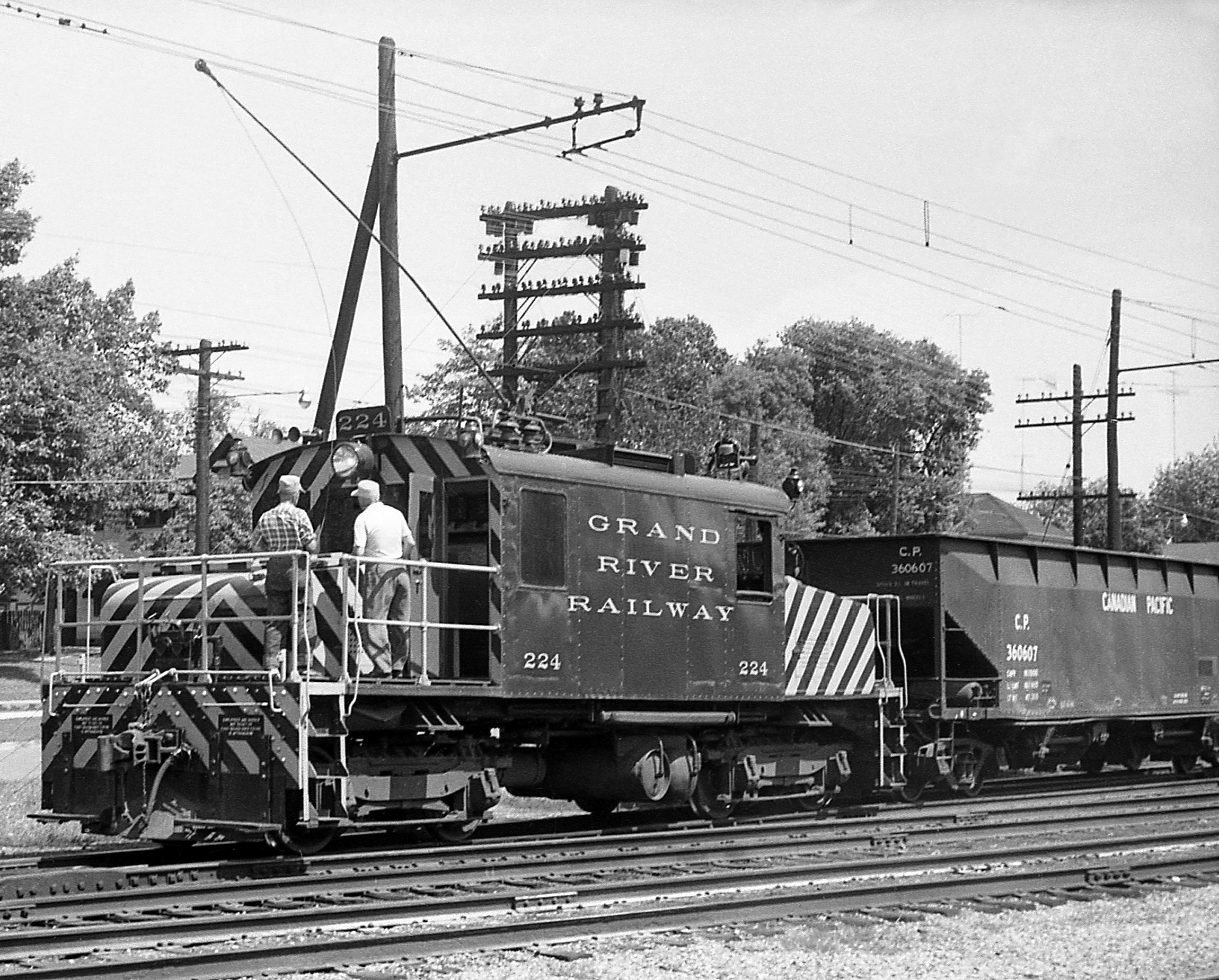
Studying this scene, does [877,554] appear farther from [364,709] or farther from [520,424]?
[364,709]

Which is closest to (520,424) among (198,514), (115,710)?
(115,710)

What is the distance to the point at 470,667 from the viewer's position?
14.4m

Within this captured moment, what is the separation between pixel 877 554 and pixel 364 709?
9.08 meters

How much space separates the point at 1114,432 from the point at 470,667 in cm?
2819

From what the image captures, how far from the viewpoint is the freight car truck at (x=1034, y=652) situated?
19703 millimetres

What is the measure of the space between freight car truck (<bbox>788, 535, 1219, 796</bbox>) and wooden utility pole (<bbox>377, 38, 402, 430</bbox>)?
602 centimetres

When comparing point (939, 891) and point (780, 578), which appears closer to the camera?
point (939, 891)

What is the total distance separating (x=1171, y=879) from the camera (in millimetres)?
12281

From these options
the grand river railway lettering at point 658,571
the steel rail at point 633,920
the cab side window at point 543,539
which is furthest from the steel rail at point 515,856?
the cab side window at point 543,539

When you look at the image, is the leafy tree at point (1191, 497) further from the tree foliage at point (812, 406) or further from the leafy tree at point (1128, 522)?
the tree foliage at point (812, 406)

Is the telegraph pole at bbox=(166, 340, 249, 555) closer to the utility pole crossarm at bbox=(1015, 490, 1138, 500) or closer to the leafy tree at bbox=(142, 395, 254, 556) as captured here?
the leafy tree at bbox=(142, 395, 254, 556)

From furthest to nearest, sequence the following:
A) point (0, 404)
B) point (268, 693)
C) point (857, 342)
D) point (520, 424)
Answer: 1. point (857, 342)
2. point (0, 404)
3. point (520, 424)
4. point (268, 693)

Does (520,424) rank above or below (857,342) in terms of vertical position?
below

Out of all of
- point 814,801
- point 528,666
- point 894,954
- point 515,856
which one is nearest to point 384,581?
point 528,666
